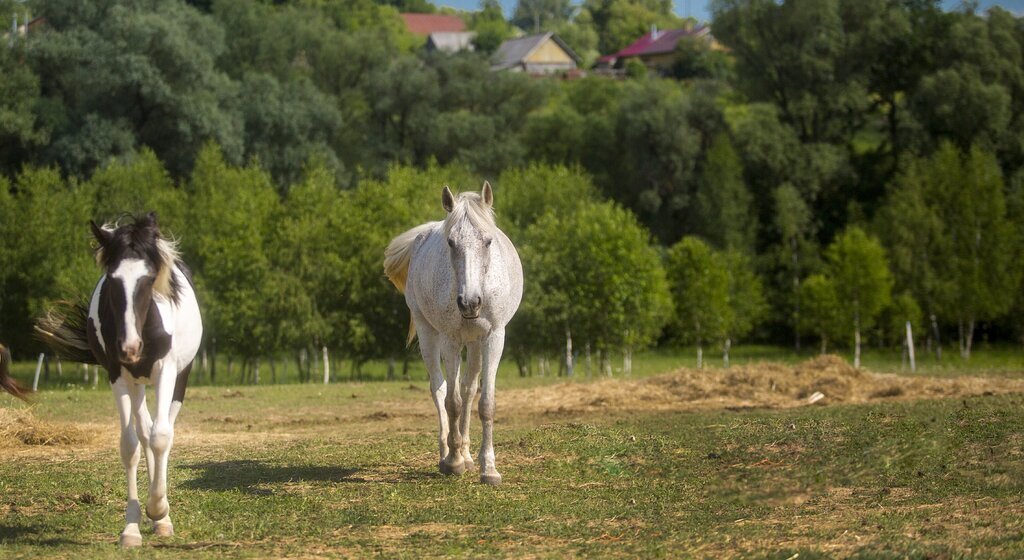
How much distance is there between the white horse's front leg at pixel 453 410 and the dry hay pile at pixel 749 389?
6853mm

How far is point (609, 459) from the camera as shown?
1170 centimetres

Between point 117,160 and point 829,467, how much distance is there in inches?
1708

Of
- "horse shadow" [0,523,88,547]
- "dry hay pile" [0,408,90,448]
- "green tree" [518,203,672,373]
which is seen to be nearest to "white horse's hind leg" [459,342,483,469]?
"horse shadow" [0,523,88,547]

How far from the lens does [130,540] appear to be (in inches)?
311

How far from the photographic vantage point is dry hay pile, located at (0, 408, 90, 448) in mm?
14102

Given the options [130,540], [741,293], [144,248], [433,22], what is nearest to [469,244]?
[144,248]

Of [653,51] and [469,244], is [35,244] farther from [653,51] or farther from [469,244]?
[653,51]

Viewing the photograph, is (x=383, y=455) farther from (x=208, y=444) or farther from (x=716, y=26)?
(x=716, y=26)

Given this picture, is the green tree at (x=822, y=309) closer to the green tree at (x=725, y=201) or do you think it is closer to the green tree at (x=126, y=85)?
the green tree at (x=725, y=201)

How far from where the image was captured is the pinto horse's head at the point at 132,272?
25.6ft

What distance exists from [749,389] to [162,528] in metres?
13.8

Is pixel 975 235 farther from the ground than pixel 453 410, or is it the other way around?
pixel 975 235

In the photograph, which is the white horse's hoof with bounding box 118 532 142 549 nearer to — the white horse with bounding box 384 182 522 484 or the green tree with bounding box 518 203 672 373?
the white horse with bounding box 384 182 522 484

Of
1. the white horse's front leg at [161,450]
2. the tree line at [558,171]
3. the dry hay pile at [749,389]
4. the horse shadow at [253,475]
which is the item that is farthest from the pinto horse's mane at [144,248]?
the tree line at [558,171]
